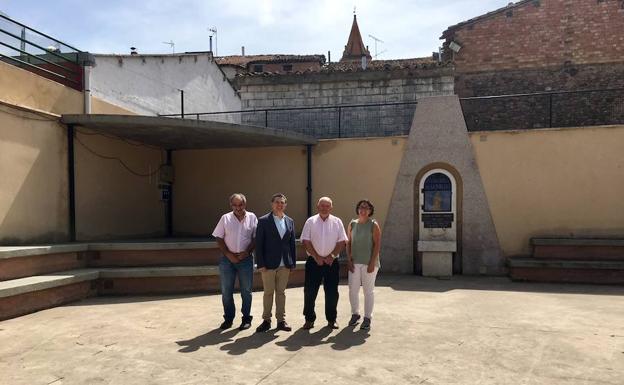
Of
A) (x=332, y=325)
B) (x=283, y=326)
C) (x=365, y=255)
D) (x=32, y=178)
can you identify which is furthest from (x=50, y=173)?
(x=365, y=255)

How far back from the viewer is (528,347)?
4574 mm

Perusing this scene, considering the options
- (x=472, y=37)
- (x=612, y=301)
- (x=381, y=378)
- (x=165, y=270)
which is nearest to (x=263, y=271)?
(x=381, y=378)

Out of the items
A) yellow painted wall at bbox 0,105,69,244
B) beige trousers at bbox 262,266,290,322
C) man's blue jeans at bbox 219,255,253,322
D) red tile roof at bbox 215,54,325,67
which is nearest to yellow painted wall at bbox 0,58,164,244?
yellow painted wall at bbox 0,105,69,244

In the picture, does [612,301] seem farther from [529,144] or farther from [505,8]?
[505,8]

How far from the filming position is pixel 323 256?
17.2 feet

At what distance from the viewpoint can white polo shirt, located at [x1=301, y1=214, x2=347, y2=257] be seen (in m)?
5.24

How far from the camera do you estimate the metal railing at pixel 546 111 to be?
44.1 ft

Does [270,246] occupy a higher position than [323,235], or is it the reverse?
[323,235]

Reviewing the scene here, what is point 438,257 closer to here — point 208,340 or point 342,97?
point 208,340

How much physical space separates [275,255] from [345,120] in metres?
7.77

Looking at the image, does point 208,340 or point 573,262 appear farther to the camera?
point 573,262

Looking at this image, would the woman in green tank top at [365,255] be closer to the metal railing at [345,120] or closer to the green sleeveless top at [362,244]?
the green sleeveless top at [362,244]

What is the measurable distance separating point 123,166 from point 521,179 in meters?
8.37

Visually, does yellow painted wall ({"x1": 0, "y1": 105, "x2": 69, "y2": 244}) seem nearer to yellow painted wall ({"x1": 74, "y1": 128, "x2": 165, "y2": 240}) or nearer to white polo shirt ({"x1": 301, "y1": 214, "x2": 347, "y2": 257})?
yellow painted wall ({"x1": 74, "y1": 128, "x2": 165, "y2": 240})
